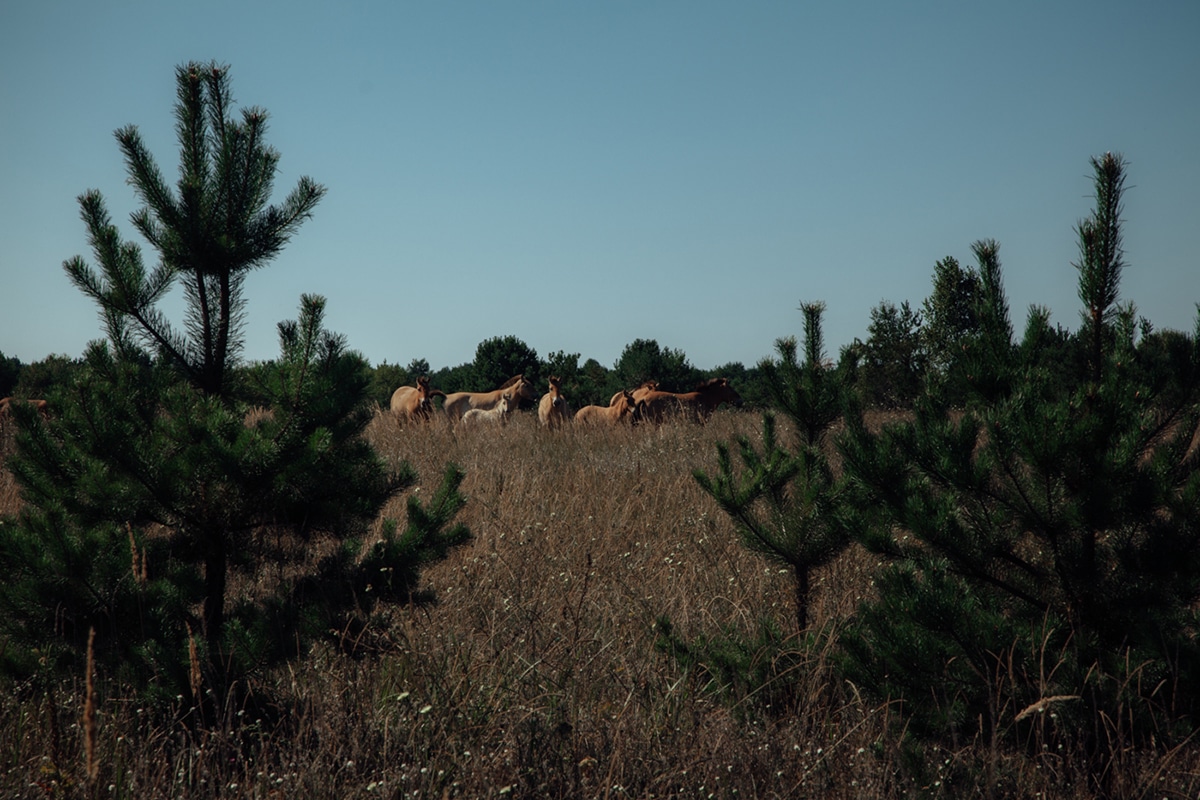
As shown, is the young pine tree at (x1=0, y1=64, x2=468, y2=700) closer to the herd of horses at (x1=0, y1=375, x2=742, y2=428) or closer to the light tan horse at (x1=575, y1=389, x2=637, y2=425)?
the herd of horses at (x1=0, y1=375, x2=742, y2=428)

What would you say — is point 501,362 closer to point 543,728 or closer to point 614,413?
point 614,413

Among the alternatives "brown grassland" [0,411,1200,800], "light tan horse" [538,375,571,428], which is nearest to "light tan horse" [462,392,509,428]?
"light tan horse" [538,375,571,428]

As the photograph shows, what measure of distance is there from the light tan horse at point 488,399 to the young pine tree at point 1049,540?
14.5m

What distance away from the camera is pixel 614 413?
53.6 ft

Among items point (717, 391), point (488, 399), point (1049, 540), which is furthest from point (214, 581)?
point (488, 399)

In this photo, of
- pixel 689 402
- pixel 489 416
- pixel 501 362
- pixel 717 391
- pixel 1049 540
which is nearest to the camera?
pixel 1049 540

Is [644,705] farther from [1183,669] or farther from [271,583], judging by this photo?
[271,583]

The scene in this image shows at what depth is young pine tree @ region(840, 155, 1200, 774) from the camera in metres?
3.11

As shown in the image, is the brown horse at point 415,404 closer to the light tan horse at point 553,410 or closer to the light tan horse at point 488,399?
the light tan horse at point 488,399

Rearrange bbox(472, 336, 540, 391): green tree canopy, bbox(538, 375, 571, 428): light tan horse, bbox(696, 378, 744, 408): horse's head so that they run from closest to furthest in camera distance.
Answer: bbox(538, 375, 571, 428): light tan horse → bbox(696, 378, 744, 408): horse's head → bbox(472, 336, 540, 391): green tree canopy

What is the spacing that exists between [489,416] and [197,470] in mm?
12872

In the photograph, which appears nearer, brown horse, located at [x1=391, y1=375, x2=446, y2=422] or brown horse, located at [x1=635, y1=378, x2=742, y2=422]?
brown horse, located at [x1=391, y1=375, x2=446, y2=422]

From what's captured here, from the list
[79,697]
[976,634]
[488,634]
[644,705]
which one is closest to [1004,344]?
[976,634]

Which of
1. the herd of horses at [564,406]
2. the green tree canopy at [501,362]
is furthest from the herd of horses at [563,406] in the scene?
the green tree canopy at [501,362]
